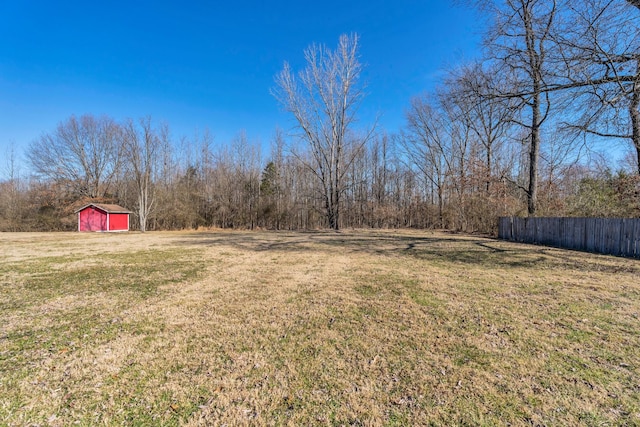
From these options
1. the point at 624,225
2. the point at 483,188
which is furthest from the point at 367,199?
the point at 624,225

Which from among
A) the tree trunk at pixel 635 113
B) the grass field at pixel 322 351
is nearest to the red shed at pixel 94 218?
the grass field at pixel 322 351

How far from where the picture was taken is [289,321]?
140 inches

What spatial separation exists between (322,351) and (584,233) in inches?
458

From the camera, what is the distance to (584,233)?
384 inches

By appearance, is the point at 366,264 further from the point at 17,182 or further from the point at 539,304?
the point at 17,182

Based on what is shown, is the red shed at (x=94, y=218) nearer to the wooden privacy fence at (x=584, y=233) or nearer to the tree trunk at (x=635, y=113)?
the wooden privacy fence at (x=584, y=233)

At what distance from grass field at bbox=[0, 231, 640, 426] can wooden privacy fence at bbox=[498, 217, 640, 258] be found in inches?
157

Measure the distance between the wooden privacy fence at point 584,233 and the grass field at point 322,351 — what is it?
13.1 feet

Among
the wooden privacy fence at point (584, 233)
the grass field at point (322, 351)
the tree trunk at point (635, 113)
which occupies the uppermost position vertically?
the tree trunk at point (635, 113)

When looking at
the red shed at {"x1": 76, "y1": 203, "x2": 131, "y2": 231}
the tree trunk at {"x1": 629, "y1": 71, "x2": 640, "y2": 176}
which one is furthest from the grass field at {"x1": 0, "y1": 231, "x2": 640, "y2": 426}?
the red shed at {"x1": 76, "y1": 203, "x2": 131, "y2": 231}

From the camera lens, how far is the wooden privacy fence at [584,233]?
8273mm

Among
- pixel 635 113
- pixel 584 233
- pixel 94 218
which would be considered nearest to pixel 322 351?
pixel 635 113

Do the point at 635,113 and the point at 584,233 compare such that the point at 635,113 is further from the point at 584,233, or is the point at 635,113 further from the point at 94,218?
the point at 94,218

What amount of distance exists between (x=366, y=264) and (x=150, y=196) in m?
26.2
